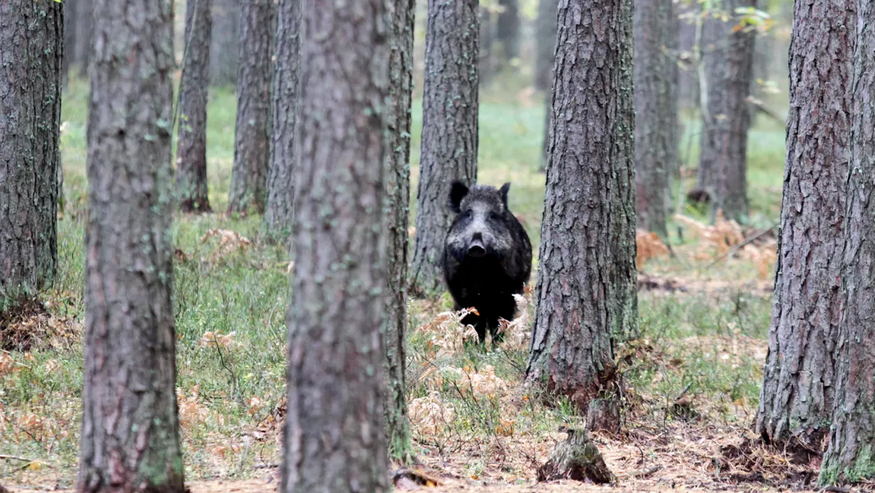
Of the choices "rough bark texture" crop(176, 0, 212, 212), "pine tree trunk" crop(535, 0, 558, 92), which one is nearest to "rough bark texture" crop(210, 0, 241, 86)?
"pine tree trunk" crop(535, 0, 558, 92)

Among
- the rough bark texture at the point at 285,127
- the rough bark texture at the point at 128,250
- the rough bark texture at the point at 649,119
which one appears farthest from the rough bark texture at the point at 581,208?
the rough bark texture at the point at 649,119

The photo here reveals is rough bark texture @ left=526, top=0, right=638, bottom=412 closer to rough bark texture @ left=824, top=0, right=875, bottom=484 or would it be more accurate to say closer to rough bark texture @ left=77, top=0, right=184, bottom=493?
rough bark texture @ left=824, top=0, right=875, bottom=484

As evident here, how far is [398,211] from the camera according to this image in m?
5.20

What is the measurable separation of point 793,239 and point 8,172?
6925 millimetres

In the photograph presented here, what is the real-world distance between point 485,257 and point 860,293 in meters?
4.86

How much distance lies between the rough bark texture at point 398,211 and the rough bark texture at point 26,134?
4.61m

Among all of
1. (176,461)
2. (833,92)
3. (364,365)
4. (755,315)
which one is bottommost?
(755,315)

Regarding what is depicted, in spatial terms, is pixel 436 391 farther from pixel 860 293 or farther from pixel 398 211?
pixel 860 293

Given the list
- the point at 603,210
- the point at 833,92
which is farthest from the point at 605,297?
the point at 833,92

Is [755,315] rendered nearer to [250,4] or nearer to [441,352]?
[441,352]

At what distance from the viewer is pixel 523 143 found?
109 feet

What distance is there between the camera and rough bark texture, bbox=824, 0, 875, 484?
5277 millimetres

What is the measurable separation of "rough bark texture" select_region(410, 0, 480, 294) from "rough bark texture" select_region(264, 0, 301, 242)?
2984 mm

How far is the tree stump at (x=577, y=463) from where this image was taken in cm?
587
